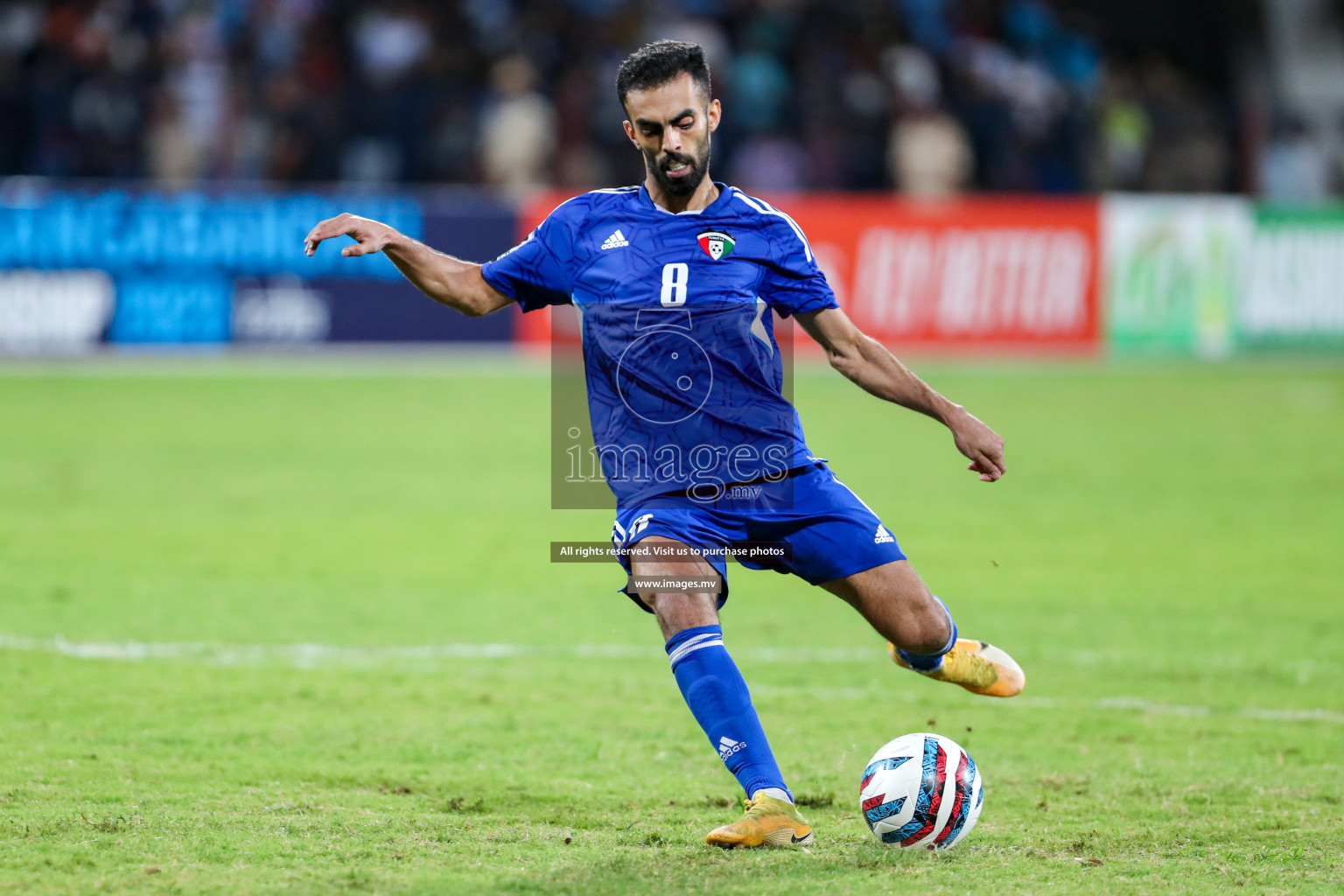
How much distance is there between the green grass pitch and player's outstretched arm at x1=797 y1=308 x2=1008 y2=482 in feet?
3.89

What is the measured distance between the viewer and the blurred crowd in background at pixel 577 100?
66.4ft

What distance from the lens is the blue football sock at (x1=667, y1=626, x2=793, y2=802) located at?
4738 mm

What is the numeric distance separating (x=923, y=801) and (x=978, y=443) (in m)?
1.08

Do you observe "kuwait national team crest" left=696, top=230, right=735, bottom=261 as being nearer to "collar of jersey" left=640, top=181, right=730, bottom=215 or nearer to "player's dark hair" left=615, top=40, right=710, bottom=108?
"collar of jersey" left=640, top=181, right=730, bottom=215

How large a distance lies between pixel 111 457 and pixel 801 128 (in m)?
11.9

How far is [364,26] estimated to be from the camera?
22.2 meters

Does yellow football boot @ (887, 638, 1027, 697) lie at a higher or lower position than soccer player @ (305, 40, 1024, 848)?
lower

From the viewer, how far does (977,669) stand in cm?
547

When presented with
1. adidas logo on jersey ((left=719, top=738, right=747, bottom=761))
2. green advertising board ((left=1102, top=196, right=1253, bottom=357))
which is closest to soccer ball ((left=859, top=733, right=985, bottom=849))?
adidas logo on jersey ((left=719, top=738, right=747, bottom=761))

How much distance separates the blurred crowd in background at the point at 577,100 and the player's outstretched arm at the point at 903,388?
1465cm

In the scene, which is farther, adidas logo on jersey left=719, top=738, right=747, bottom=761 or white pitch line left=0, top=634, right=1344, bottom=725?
white pitch line left=0, top=634, right=1344, bottom=725

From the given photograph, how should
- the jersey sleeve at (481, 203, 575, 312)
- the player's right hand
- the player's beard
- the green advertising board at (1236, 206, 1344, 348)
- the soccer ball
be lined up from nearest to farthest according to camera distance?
1. the soccer ball
2. the player's right hand
3. the player's beard
4. the jersey sleeve at (481, 203, 575, 312)
5. the green advertising board at (1236, 206, 1344, 348)

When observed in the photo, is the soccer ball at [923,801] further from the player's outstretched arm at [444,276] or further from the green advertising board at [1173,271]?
the green advertising board at [1173,271]

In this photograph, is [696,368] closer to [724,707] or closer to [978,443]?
[978,443]
